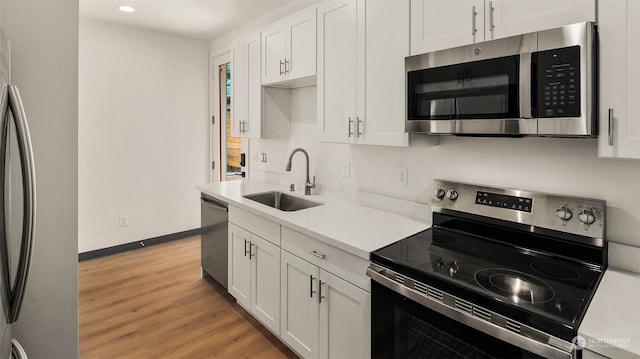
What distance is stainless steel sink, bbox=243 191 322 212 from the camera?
2.68 metres

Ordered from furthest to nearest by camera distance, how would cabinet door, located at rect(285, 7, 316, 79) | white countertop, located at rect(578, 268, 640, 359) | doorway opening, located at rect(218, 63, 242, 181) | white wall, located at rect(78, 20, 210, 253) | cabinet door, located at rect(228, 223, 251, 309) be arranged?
doorway opening, located at rect(218, 63, 242, 181) → white wall, located at rect(78, 20, 210, 253) → cabinet door, located at rect(228, 223, 251, 309) → cabinet door, located at rect(285, 7, 316, 79) → white countertop, located at rect(578, 268, 640, 359)

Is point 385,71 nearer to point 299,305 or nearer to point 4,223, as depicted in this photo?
point 299,305

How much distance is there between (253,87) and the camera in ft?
9.71

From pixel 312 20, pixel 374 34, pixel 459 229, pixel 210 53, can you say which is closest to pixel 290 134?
pixel 312 20

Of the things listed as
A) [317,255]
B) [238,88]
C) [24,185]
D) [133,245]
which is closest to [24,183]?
[24,185]

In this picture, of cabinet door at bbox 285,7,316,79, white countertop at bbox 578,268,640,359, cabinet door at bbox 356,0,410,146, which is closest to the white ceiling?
cabinet door at bbox 285,7,316,79

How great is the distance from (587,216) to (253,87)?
2.44 m

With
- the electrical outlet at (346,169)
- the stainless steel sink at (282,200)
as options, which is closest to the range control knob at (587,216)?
the electrical outlet at (346,169)

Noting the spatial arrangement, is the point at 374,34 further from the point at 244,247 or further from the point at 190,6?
the point at 190,6

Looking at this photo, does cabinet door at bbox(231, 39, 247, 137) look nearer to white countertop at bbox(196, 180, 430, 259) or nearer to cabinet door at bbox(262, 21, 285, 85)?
cabinet door at bbox(262, 21, 285, 85)

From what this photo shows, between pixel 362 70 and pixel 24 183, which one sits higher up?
pixel 362 70

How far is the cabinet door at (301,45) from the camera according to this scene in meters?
2.29

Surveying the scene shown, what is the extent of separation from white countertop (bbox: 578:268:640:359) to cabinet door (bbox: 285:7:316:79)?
186 cm

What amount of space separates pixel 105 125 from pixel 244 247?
2386 mm
